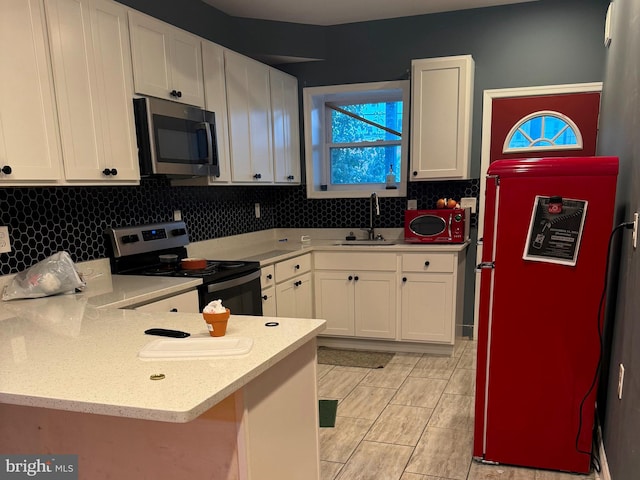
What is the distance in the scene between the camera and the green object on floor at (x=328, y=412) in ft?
8.66

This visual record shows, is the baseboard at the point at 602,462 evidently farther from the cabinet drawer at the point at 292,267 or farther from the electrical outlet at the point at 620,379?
the cabinet drawer at the point at 292,267

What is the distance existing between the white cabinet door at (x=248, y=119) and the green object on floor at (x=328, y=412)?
169 cm

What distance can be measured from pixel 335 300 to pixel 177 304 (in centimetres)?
182

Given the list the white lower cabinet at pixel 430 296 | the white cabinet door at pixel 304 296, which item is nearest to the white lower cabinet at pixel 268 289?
the white cabinet door at pixel 304 296

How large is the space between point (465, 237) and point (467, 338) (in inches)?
37.8

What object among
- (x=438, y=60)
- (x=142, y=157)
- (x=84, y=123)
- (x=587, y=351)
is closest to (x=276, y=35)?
(x=438, y=60)

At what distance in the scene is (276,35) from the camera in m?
3.88

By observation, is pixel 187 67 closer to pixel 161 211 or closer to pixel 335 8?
pixel 161 211

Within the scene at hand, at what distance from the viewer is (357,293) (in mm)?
3826

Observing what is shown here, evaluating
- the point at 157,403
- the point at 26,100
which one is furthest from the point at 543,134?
the point at 157,403

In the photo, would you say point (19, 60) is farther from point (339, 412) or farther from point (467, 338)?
point (467, 338)

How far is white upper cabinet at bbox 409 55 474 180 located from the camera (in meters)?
3.60

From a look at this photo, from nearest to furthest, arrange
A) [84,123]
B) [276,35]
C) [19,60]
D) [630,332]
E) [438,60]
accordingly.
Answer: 1. [630,332]
2. [19,60]
3. [84,123]
4. [438,60]
5. [276,35]

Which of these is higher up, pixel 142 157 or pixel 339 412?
pixel 142 157
